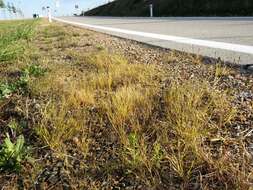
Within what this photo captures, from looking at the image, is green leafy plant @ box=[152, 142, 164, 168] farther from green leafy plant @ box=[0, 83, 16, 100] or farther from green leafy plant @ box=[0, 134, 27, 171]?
green leafy plant @ box=[0, 83, 16, 100]

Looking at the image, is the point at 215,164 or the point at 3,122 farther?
the point at 3,122

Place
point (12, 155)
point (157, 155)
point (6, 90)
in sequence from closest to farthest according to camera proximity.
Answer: point (157, 155), point (12, 155), point (6, 90)

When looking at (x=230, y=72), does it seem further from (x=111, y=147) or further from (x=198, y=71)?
(x=111, y=147)

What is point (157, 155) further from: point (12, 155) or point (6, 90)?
point (6, 90)

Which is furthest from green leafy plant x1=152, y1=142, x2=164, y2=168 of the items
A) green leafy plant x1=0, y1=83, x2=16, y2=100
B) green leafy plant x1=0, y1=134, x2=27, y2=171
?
green leafy plant x1=0, y1=83, x2=16, y2=100

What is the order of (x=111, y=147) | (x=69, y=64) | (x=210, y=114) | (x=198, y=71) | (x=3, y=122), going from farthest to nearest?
(x=69, y=64)
(x=198, y=71)
(x=3, y=122)
(x=210, y=114)
(x=111, y=147)

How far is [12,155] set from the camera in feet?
9.25

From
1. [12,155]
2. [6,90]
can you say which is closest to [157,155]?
[12,155]

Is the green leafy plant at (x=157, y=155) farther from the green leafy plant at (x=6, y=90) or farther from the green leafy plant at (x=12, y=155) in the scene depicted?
the green leafy plant at (x=6, y=90)

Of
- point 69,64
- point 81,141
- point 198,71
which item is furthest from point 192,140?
point 69,64

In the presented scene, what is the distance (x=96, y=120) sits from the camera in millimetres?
3318

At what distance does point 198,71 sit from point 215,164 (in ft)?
7.76

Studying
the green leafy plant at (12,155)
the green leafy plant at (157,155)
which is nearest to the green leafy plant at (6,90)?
the green leafy plant at (12,155)

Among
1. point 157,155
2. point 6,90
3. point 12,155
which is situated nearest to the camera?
point 157,155
